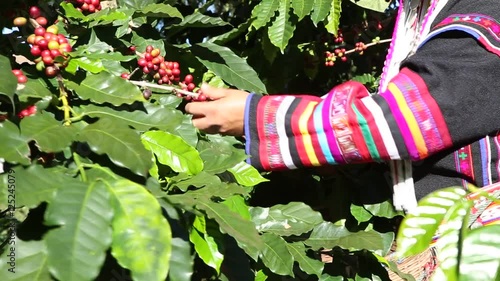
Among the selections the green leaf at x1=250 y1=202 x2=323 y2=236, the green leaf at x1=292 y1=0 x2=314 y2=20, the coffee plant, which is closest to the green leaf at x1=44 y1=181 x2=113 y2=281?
the coffee plant

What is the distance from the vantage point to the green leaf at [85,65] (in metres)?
1.14

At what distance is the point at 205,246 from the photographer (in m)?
1.05

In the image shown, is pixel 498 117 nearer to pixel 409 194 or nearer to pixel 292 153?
pixel 409 194

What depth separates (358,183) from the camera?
1845 mm

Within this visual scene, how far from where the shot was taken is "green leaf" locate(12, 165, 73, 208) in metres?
0.75

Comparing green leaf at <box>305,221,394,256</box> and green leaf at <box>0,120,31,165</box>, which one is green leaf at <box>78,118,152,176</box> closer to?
green leaf at <box>0,120,31,165</box>

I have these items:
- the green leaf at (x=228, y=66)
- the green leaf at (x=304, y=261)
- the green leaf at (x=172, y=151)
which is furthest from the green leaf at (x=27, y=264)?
the green leaf at (x=228, y=66)

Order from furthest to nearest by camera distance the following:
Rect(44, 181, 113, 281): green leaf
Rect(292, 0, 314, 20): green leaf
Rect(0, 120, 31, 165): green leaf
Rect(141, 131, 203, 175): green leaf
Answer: Rect(292, 0, 314, 20): green leaf, Rect(141, 131, 203, 175): green leaf, Rect(0, 120, 31, 165): green leaf, Rect(44, 181, 113, 281): green leaf

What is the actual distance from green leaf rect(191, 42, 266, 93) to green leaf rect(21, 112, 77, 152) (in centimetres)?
65

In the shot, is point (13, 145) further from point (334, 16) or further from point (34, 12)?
point (334, 16)

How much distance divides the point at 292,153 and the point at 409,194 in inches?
13.0

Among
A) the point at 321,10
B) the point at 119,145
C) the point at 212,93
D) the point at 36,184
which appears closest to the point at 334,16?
the point at 321,10

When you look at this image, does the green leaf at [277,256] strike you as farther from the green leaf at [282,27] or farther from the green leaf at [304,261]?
the green leaf at [282,27]

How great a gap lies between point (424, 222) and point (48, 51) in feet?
2.59
